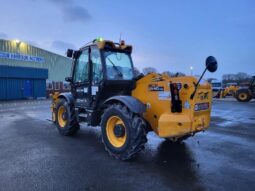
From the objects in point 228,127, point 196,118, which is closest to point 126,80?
point 196,118

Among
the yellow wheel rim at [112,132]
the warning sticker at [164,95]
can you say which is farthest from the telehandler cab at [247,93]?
the yellow wheel rim at [112,132]

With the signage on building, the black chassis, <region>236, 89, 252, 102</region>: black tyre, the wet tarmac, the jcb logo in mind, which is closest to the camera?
the wet tarmac

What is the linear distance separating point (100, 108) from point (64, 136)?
5.94 feet

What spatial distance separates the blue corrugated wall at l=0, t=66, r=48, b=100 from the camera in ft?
78.8

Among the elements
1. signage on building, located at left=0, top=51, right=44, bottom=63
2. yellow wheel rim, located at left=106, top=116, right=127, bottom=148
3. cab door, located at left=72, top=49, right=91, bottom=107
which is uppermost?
signage on building, located at left=0, top=51, right=44, bottom=63

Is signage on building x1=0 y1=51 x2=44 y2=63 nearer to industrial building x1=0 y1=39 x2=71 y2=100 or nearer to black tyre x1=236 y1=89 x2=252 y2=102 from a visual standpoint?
industrial building x1=0 y1=39 x2=71 y2=100

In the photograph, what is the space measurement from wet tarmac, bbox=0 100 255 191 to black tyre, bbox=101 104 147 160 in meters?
0.22

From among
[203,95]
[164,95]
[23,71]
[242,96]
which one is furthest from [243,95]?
[23,71]

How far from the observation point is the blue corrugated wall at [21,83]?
24.0 metres

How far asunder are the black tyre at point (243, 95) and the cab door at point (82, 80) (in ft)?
60.5

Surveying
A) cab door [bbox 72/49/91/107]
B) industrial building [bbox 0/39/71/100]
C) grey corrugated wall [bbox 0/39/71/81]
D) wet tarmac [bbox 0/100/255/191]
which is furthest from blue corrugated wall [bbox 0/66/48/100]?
cab door [bbox 72/49/91/107]

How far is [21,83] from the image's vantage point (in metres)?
25.7

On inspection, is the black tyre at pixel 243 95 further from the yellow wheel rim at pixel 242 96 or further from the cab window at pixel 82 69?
the cab window at pixel 82 69

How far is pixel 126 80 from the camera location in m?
6.02
